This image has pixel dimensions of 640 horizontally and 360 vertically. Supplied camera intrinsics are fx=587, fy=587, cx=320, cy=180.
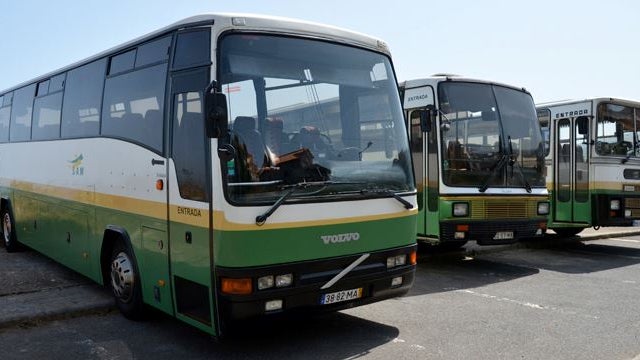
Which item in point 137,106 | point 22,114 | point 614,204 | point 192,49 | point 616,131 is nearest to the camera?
point 192,49

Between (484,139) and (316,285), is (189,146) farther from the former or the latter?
(484,139)

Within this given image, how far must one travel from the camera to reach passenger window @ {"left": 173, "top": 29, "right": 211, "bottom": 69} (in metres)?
4.98

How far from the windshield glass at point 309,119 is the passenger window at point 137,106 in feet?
3.70

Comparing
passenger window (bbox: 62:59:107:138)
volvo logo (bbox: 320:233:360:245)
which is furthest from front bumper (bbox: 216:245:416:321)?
passenger window (bbox: 62:59:107:138)

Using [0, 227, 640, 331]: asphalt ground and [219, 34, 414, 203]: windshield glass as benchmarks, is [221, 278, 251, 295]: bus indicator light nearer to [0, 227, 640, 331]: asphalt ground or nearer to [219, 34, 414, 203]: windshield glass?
[219, 34, 414, 203]: windshield glass

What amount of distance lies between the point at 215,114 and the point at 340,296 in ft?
6.45

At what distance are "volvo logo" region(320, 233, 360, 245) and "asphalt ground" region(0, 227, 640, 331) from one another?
123 inches

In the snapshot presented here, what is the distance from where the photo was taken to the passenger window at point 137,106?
18.8ft

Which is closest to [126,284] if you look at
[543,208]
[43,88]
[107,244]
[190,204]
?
[107,244]

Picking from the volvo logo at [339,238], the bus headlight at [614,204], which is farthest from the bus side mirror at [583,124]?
the volvo logo at [339,238]

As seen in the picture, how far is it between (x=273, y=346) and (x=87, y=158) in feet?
11.5

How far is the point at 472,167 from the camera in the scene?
9148 mm

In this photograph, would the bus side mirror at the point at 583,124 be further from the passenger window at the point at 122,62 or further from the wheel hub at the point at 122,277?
the wheel hub at the point at 122,277

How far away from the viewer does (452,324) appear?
6.25 metres
